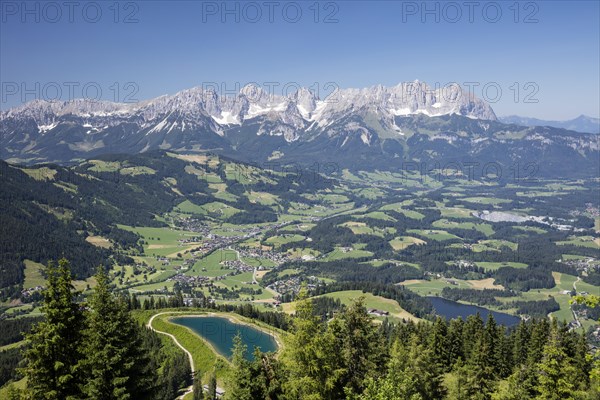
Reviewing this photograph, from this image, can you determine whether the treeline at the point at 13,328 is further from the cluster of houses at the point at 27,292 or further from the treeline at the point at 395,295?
the treeline at the point at 395,295

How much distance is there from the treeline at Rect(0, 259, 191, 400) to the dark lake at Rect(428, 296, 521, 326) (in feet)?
495

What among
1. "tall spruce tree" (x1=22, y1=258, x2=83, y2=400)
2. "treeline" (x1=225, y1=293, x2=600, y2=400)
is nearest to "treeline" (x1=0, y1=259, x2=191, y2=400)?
"tall spruce tree" (x1=22, y1=258, x2=83, y2=400)

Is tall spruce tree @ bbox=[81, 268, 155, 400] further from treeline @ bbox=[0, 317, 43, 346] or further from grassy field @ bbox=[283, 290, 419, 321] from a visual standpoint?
grassy field @ bbox=[283, 290, 419, 321]

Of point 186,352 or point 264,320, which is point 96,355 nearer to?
point 186,352

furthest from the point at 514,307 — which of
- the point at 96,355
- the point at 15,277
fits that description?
the point at 15,277

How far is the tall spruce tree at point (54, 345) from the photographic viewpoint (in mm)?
23734

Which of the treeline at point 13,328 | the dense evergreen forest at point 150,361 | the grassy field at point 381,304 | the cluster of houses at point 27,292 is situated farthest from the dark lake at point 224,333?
the cluster of houses at point 27,292

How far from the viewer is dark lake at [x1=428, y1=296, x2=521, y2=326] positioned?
16314 cm

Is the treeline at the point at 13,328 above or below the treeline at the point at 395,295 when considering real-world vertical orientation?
above

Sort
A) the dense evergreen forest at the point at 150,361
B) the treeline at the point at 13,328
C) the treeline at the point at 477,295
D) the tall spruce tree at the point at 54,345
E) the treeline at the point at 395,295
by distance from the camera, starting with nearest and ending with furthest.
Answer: the tall spruce tree at the point at 54,345, the dense evergreen forest at the point at 150,361, the treeline at the point at 13,328, the treeline at the point at 395,295, the treeline at the point at 477,295

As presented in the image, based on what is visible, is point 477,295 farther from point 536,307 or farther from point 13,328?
point 13,328

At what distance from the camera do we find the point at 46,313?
935 inches

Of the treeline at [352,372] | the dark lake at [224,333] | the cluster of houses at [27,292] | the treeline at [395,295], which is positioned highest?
the treeline at [352,372]

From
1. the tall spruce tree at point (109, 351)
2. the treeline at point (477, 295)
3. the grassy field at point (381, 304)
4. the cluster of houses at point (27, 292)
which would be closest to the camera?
the tall spruce tree at point (109, 351)
